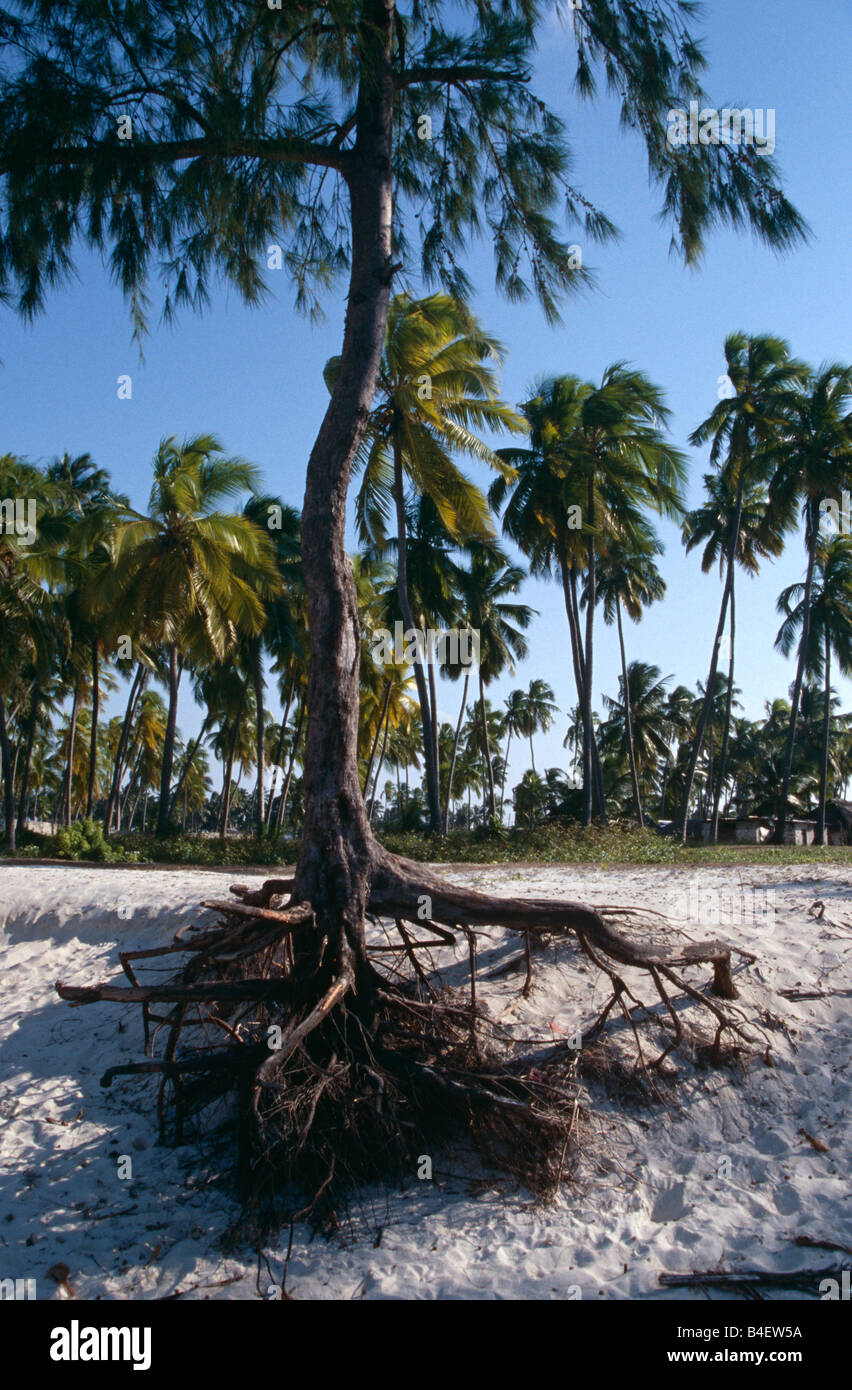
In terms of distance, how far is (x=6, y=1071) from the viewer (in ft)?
23.4

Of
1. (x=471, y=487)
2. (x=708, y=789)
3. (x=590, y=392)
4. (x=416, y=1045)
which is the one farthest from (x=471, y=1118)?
(x=708, y=789)

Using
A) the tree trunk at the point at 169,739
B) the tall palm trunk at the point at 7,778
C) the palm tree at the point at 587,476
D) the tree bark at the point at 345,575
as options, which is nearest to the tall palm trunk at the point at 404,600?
the palm tree at the point at 587,476

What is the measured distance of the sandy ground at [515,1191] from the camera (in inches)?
192

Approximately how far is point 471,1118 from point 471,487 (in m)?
16.2

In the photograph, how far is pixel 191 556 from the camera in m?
21.1

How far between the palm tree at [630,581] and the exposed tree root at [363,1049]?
21434 millimetres

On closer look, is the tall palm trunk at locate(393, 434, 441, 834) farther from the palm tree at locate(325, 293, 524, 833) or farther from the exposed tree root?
the exposed tree root

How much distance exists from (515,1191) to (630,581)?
2785cm

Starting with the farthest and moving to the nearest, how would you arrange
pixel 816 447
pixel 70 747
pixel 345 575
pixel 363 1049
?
pixel 70 747 < pixel 816 447 < pixel 345 575 < pixel 363 1049

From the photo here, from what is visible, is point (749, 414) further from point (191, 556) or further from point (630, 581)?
point (191, 556)

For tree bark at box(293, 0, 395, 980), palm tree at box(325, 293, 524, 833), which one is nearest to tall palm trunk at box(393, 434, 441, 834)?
palm tree at box(325, 293, 524, 833)

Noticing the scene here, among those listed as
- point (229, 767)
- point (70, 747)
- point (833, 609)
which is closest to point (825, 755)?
point (833, 609)

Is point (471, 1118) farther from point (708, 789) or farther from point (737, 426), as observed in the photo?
point (708, 789)

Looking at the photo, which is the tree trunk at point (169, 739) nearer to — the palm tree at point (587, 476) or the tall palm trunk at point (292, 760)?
the tall palm trunk at point (292, 760)
